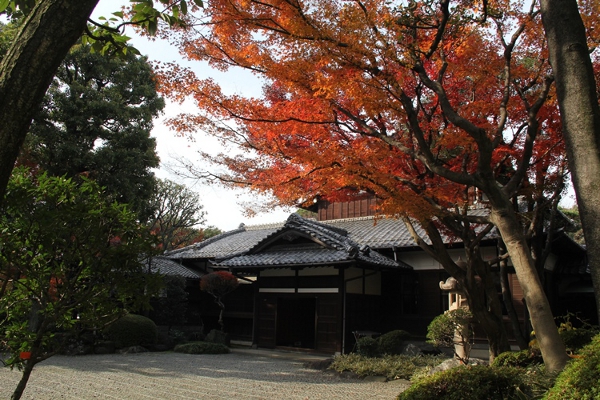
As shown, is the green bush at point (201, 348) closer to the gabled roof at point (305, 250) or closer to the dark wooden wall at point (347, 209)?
the gabled roof at point (305, 250)

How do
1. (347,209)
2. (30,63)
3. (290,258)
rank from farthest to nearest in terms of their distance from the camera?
1. (347,209)
2. (290,258)
3. (30,63)

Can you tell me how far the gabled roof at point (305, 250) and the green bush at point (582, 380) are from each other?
30.7 feet

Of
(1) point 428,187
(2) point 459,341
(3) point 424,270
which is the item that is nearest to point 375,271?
(3) point 424,270

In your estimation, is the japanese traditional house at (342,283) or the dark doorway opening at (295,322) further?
the dark doorway opening at (295,322)

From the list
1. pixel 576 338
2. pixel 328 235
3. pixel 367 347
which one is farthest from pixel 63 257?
pixel 328 235

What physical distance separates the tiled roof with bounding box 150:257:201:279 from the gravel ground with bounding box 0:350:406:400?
6.05 metres

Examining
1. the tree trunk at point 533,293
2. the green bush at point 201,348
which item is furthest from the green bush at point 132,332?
the tree trunk at point 533,293

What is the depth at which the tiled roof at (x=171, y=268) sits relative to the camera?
1888cm

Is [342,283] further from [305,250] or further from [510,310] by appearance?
[510,310]

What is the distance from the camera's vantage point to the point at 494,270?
13.9m

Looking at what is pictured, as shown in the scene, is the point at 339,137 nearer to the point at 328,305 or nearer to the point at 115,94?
the point at 328,305

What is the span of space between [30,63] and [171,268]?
17740 millimetres

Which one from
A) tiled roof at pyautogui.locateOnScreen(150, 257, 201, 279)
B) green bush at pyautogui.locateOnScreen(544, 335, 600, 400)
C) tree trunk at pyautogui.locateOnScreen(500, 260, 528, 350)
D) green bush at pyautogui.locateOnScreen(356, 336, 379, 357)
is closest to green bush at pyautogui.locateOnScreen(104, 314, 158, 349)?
tiled roof at pyautogui.locateOnScreen(150, 257, 201, 279)

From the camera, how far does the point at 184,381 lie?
30.4 ft
